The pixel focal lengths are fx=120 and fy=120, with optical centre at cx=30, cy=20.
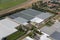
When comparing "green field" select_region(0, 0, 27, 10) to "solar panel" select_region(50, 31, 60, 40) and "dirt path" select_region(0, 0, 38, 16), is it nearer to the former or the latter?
"dirt path" select_region(0, 0, 38, 16)

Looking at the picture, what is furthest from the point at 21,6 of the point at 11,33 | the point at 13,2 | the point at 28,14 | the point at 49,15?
the point at 11,33

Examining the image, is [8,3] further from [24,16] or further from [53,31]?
[53,31]

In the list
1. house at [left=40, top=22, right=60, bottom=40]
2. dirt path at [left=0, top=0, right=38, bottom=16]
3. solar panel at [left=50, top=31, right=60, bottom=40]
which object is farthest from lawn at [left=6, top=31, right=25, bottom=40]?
dirt path at [left=0, top=0, right=38, bottom=16]

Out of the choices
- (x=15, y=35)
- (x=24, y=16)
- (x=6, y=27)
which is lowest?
(x=15, y=35)

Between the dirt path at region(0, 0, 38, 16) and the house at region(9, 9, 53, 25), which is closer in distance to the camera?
the house at region(9, 9, 53, 25)

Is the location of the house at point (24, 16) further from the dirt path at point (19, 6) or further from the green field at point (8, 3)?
the green field at point (8, 3)

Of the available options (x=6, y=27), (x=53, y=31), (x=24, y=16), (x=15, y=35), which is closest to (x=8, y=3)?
(x=24, y=16)
